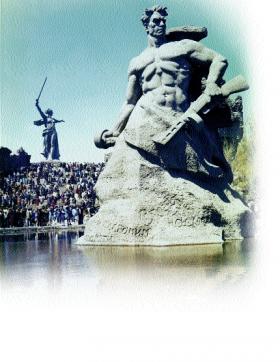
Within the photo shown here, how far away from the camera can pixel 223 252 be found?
7723 mm

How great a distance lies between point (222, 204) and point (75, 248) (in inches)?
96.4

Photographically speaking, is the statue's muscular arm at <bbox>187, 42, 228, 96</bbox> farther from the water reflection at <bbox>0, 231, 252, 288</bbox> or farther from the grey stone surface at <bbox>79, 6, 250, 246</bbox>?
the water reflection at <bbox>0, 231, 252, 288</bbox>

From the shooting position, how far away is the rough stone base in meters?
8.99

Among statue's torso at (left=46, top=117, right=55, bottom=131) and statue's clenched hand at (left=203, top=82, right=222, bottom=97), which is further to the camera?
statue's torso at (left=46, top=117, right=55, bottom=131)

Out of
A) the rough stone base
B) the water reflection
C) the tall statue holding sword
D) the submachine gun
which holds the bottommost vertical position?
the water reflection

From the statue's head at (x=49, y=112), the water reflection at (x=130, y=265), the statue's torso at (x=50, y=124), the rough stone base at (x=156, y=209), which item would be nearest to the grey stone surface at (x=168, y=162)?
the rough stone base at (x=156, y=209)

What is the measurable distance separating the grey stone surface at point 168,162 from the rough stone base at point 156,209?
0.02 m

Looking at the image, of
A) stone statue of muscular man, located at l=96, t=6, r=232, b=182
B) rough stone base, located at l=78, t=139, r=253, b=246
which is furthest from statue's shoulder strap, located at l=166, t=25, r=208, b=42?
rough stone base, located at l=78, t=139, r=253, b=246

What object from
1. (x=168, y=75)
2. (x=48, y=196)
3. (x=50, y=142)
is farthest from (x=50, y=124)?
(x=168, y=75)

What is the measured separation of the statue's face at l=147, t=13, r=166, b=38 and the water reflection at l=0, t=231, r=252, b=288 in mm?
3464

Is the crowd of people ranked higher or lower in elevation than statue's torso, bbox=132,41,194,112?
lower

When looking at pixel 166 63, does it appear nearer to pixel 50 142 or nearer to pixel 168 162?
pixel 168 162

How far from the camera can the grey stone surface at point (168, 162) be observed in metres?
9.05

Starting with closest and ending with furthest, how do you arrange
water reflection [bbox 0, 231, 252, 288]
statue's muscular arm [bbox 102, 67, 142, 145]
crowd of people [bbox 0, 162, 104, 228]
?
water reflection [bbox 0, 231, 252, 288] < statue's muscular arm [bbox 102, 67, 142, 145] < crowd of people [bbox 0, 162, 104, 228]
